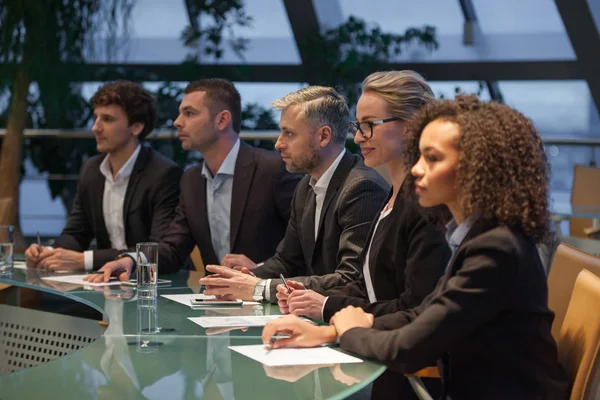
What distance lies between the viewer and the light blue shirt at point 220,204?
377cm

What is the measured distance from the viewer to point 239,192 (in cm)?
371

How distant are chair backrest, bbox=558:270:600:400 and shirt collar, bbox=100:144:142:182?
2.57 metres

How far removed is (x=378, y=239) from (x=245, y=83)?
22.4ft

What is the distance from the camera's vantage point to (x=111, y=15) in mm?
5816

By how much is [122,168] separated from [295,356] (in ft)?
8.08

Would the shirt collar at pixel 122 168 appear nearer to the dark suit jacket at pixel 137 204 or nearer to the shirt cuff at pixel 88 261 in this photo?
the dark suit jacket at pixel 137 204

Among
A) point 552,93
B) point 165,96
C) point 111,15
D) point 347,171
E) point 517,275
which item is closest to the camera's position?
point 517,275

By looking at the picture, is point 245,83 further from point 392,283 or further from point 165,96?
point 392,283

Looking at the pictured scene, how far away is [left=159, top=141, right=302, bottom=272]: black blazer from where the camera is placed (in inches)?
145

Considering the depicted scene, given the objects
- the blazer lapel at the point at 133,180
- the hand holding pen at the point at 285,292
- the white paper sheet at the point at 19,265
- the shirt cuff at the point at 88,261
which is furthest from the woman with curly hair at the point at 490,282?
the blazer lapel at the point at 133,180

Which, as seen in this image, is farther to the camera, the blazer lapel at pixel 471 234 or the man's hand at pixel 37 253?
the man's hand at pixel 37 253

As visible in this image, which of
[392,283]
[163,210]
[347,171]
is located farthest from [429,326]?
Result: [163,210]

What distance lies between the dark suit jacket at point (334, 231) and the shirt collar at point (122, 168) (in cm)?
122

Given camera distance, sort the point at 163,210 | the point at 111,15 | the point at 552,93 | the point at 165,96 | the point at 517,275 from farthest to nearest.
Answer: the point at 552,93
the point at 165,96
the point at 111,15
the point at 163,210
the point at 517,275
